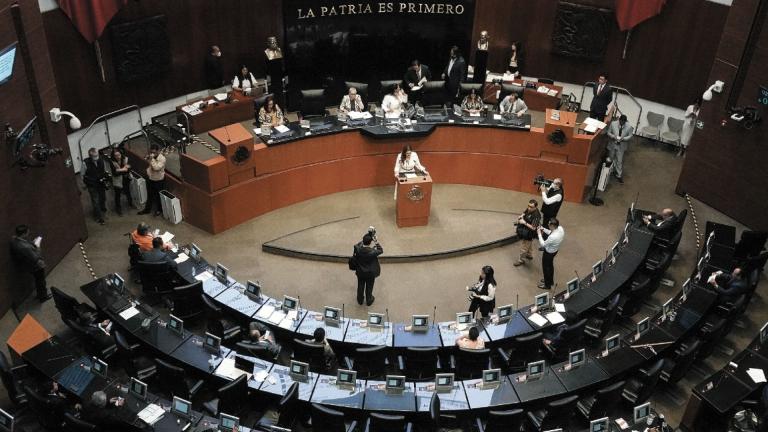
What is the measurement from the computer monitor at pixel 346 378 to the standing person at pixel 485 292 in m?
2.57

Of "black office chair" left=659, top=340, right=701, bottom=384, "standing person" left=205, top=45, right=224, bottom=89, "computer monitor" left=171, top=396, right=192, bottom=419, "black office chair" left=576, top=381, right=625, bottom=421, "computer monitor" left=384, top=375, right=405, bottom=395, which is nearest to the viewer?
"computer monitor" left=171, top=396, right=192, bottom=419

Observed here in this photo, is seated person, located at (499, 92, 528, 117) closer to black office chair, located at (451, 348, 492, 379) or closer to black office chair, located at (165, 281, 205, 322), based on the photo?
black office chair, located at (451, 348, 492, 379)

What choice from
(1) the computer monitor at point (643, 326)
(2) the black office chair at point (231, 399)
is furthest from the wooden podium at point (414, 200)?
(2) the black office chair at point (231, 399)

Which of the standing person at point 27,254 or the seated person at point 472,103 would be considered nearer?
the standing person at point 27,254

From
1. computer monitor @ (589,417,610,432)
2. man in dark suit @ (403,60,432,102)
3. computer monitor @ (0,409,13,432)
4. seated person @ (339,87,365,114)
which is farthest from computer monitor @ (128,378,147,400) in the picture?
man in dark suit @ (403,60,432,102)

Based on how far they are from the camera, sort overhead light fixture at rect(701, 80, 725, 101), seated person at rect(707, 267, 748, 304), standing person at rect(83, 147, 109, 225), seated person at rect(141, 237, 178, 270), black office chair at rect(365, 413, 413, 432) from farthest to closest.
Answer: overhead light fixture at rect(701, 80, 725, 101) → standing person at rect(83, 147, 109, 225) → seated person at rect(141, 237, 178, 270) → seated person at rect(707, 267, 748, 304) → black office chair at rect(365, 413, 413, 432)

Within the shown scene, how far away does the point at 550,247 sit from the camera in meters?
12.6

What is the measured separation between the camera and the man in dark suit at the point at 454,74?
17531mm

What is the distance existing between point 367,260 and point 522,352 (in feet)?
9.72

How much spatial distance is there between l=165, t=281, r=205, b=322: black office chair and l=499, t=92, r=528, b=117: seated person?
8.33m

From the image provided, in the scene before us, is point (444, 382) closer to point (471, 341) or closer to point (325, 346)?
point (471, 341)

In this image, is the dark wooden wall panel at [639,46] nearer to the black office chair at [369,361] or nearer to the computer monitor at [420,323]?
the computer monitor at [420,323]

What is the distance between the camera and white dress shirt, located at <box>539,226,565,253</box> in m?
12.4

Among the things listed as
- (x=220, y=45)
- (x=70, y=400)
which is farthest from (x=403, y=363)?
(x=220, y=45)
